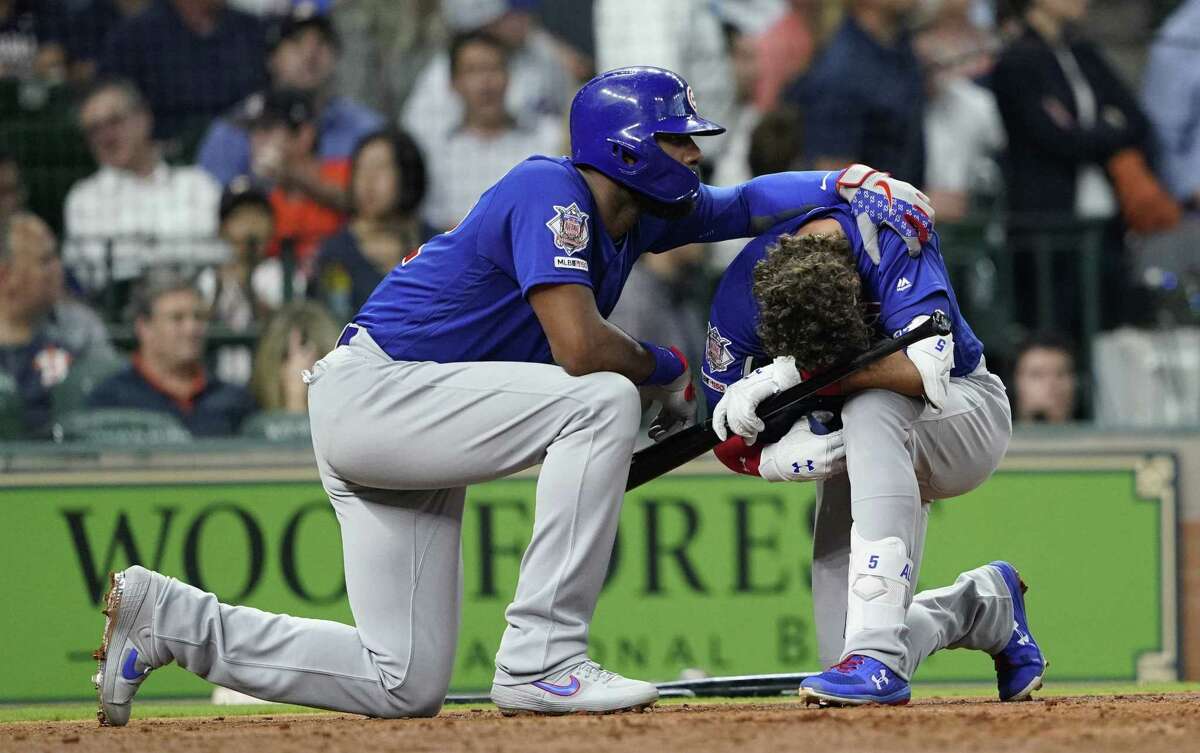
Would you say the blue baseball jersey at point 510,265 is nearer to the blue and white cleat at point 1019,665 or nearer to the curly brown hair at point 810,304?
the curly brown hair at point 810,304

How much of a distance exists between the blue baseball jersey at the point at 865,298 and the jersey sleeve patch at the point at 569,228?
53 cm

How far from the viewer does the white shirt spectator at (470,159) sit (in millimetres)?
8062

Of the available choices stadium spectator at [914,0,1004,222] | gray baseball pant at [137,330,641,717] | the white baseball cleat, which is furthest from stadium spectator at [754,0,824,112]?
the white baseball cleat

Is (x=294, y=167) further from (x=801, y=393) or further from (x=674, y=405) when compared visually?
(x=801, y=393)

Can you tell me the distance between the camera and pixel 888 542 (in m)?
3.99

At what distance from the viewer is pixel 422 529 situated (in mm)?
4270

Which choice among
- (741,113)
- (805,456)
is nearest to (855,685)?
(805,456)

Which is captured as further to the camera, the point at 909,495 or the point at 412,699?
the point at 412,699

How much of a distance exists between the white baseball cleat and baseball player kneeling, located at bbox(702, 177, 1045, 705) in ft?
1.35

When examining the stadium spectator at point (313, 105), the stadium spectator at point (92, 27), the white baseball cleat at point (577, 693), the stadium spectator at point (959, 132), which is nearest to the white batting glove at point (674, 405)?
the white baseball cleat at point (577, 693)

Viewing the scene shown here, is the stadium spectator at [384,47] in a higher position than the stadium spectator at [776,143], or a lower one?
higher

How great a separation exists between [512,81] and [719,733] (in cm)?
551

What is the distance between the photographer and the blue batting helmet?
409cm

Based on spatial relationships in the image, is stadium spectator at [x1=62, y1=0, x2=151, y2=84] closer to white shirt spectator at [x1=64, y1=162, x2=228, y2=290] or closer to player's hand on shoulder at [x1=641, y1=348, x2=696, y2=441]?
white shirt spectator at [x1=64, y1=162, x2=228, y2=290]
